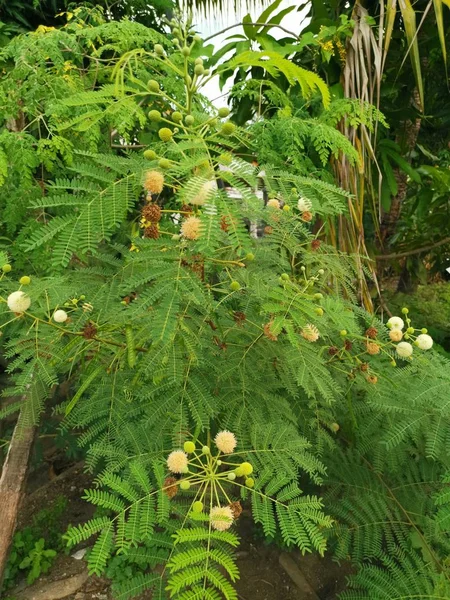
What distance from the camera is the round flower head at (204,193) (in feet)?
2.79

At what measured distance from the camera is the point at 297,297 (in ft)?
3.57

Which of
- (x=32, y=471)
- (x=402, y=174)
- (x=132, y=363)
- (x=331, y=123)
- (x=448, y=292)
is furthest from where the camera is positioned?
(x=448, y=292)

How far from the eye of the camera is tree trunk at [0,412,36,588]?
5.19 ft

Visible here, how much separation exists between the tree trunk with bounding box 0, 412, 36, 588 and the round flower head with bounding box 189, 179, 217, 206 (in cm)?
112

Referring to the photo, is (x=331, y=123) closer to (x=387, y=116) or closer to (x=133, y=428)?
(x=387, y=116)

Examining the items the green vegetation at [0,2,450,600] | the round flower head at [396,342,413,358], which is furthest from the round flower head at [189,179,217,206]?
the round flower head at [396,342,413,358]

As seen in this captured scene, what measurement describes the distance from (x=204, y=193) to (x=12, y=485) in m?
1.32

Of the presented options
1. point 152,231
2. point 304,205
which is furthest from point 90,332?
point 304,205

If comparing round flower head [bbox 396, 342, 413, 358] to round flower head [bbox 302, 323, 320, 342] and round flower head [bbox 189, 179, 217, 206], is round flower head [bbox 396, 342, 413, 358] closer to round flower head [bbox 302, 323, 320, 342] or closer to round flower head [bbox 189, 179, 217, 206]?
round flower head [bbox 302, 323, 320, 342]

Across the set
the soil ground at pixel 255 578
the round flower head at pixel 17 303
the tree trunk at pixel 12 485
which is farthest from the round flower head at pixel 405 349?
the tree trunk at pixel 12 485

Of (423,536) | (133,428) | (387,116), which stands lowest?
(423,536)

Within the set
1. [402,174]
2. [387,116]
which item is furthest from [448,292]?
[387,116]

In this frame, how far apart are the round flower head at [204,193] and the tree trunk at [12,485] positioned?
112 centimetres

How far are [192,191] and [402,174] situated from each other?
248 centimetres
